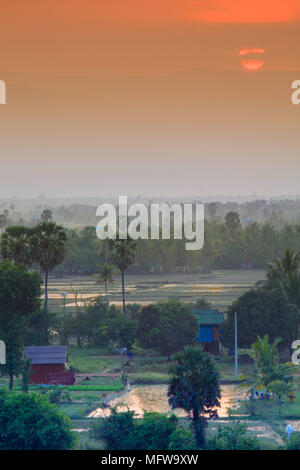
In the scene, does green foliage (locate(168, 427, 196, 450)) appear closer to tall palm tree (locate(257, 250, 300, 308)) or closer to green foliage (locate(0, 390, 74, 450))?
green foliage (locate(0, 390, 74, 450))

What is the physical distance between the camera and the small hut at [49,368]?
5284 centimetres

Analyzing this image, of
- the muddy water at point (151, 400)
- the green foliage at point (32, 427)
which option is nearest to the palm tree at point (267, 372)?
the muddy water at point (151, 400)

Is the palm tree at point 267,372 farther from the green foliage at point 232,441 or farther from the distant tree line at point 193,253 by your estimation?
the distant tree line at point 193,253

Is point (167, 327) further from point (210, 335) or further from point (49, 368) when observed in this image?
point (49, 368)

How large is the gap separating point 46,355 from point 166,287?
64.6 meters

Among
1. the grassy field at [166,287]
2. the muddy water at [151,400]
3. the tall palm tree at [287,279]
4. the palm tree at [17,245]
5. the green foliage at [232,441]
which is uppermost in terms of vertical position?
the palm tree at [17,245]

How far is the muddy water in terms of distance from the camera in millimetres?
46125

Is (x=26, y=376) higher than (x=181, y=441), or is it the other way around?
(x=26, y=376)

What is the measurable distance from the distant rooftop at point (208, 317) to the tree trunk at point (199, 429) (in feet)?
83.9

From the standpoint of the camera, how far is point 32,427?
118 feet

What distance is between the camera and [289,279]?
6550 cm

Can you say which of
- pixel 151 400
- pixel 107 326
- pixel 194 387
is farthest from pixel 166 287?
pixel 194 387

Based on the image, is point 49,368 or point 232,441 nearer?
point 232,441
